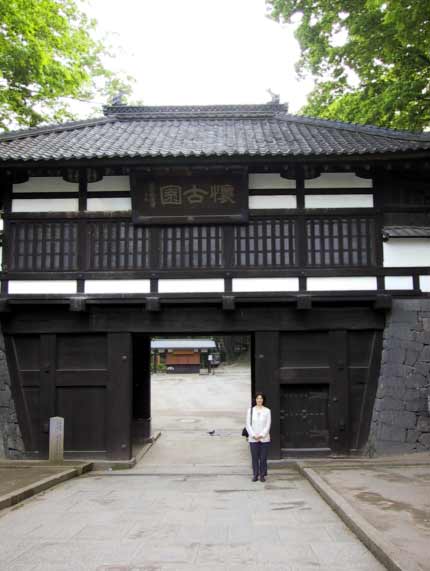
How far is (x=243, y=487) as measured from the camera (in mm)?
10859

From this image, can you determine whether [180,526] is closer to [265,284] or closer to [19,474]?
[19,474]

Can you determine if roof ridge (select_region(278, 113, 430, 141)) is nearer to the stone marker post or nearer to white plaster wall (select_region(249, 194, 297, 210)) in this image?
white plaster wall (select_region(249, 194, 297, 210))

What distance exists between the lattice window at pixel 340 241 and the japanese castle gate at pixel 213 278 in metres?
0.03

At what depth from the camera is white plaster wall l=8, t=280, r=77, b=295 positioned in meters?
13.1

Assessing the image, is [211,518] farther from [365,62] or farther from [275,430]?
[365,62]

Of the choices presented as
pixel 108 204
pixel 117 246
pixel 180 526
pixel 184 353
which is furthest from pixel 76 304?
pixel 184 353

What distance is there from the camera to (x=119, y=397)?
13.1 m

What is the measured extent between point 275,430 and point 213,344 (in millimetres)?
48051

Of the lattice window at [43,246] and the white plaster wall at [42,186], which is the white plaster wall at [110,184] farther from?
the lattice window at [43,246]

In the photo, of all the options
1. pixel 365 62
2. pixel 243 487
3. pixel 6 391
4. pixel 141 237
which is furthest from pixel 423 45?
pixel 6 391

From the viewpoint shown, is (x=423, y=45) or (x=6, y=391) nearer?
(x=6, y=391)

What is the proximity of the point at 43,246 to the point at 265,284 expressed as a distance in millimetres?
5419

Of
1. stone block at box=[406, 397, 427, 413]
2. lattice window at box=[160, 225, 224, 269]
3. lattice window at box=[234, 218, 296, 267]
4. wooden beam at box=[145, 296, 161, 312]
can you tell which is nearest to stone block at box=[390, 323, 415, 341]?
stone block at box=[406, 397, 427, 413]

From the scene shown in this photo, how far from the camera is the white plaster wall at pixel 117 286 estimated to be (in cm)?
1310
